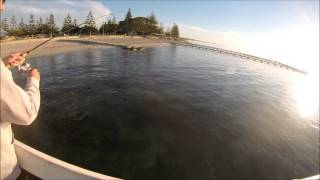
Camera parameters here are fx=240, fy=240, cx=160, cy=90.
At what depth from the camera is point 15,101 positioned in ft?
6.80

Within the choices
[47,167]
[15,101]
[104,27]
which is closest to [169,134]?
[47,167]

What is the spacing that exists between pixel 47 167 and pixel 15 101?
1.23 metres

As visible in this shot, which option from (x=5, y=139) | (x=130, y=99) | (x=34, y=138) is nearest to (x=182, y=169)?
(x=34, y=138)

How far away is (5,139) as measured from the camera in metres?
2.48

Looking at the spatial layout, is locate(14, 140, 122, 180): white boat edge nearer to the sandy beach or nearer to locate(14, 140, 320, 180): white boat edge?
locate(14, 140, 320, 180): white boat edge

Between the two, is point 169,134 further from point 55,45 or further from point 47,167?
point 55,45

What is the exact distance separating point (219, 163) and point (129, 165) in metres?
3.79

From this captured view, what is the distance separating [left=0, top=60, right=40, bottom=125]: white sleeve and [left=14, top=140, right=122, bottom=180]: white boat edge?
2.76 ft

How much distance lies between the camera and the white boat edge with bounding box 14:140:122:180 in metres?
2.78

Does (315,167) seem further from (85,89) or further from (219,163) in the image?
(85,89)

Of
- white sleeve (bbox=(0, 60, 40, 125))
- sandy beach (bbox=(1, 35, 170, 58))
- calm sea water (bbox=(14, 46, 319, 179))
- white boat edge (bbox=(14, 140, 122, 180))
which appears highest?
white sleeve (bbox=(0, 60, 40, 125))

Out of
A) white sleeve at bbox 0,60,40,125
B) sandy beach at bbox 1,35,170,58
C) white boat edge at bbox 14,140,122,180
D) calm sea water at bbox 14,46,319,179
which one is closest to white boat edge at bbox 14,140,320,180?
white boat edge at bbox 14,140,122,180

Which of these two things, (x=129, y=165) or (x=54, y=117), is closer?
(x=129, y=165)

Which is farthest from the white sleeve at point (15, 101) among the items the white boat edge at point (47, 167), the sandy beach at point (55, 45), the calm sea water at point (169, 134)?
the sandy beach at point (55, 45)
